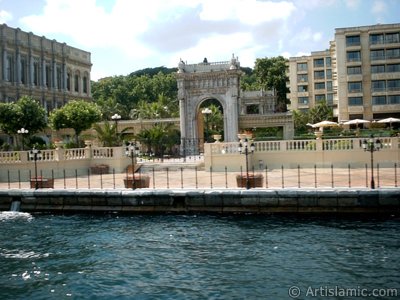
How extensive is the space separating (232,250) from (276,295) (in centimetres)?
386

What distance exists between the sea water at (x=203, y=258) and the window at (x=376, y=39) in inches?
1921

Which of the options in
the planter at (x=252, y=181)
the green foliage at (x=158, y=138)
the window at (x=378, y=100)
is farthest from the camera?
the window at (x=378, y=100)

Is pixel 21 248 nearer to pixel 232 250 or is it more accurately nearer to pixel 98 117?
pixel 232 250

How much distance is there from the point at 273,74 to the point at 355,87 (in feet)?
83.5

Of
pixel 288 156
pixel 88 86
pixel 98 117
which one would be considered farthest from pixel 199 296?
pixel 88 86

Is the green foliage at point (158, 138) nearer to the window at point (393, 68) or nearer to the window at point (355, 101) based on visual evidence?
the window at point (355, 101)

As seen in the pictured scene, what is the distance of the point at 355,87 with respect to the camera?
62.8 m

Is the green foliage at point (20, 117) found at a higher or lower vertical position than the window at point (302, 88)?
lower

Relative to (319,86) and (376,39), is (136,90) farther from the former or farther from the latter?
(376,39)

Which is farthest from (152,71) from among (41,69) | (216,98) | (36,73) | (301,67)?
(216,98)

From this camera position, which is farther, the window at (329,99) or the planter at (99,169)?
the window at (329,99)

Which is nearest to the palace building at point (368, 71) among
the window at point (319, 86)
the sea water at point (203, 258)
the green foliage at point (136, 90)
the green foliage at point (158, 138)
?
the window at point (319, 86)

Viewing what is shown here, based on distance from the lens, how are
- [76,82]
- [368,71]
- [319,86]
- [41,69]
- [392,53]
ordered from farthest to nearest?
[319,86]
[76,82]
[41,69]
[368,71]
[392,53]

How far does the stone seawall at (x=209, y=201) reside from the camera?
62.2 feet
